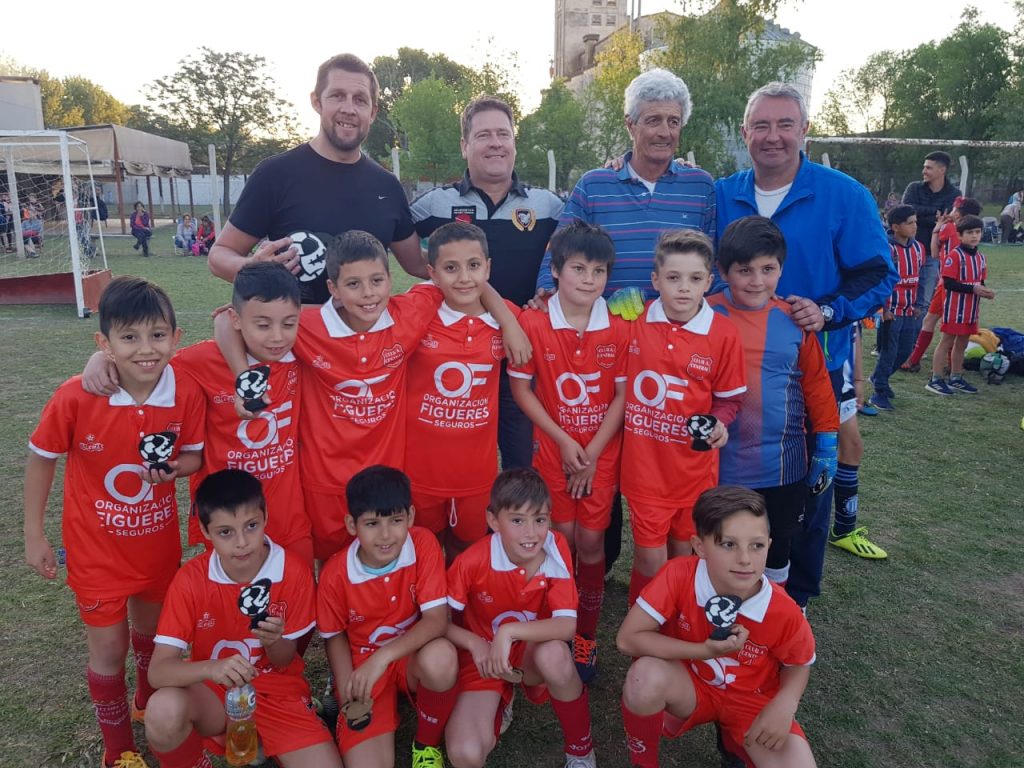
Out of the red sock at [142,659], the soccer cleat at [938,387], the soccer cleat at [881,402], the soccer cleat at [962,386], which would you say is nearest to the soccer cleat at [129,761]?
the red sock at [142,659]

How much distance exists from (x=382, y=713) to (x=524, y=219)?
244cm

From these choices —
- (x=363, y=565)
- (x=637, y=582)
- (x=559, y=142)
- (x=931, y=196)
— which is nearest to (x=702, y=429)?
(x=637, y=582)

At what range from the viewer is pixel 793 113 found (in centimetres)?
330

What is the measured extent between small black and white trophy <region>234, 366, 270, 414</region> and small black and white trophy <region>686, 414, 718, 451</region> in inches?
67.3

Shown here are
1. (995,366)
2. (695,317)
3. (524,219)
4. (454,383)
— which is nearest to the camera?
(695,317)

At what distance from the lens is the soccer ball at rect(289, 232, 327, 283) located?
324cm

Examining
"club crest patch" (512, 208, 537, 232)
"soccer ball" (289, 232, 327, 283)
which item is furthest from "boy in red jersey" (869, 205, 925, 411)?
"soccer ball" (289, 232, 327, 283)

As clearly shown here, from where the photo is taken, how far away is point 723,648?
2498mm

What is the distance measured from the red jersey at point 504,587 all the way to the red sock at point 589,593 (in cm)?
43

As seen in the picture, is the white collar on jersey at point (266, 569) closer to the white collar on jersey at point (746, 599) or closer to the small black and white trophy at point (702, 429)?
the white collar on jersey at point (746, 599)

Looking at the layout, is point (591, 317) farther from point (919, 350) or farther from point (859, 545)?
point (919, 350)

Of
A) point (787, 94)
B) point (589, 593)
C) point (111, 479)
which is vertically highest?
point (787, 94)

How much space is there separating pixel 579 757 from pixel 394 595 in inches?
36.8

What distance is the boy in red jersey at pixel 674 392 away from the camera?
306 centimetres
